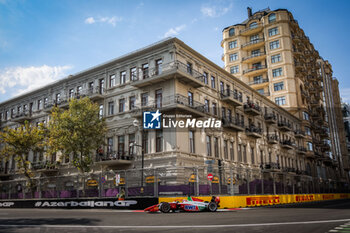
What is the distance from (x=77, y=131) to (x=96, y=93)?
6590mm

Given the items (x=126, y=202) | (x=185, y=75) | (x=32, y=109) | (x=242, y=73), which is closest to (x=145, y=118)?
(x=185, y=75)

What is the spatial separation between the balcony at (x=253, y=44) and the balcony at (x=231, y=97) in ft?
74.4

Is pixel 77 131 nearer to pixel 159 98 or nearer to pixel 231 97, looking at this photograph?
pixel 159 98

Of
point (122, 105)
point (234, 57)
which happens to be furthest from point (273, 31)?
point (122, 105)

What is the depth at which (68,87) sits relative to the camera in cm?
3869

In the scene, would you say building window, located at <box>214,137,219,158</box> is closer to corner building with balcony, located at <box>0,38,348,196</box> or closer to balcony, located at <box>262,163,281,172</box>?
corner building with balcony, located at <box>0,38,348,196</box>

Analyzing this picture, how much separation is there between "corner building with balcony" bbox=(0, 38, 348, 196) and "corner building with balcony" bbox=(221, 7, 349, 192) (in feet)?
45.7

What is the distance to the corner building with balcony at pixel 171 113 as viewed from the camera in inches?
1043

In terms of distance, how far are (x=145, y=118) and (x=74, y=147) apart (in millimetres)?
7321

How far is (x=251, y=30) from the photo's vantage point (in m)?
59.7

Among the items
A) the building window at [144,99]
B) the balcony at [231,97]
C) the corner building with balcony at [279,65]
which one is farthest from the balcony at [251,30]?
the building window at [144,99]

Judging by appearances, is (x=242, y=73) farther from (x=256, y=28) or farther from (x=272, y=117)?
(x=272, y=117)

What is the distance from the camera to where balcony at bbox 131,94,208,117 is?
27.8 metres

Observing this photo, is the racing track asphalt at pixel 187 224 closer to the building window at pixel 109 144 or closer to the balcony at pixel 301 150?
the building window at pixel 109 144
